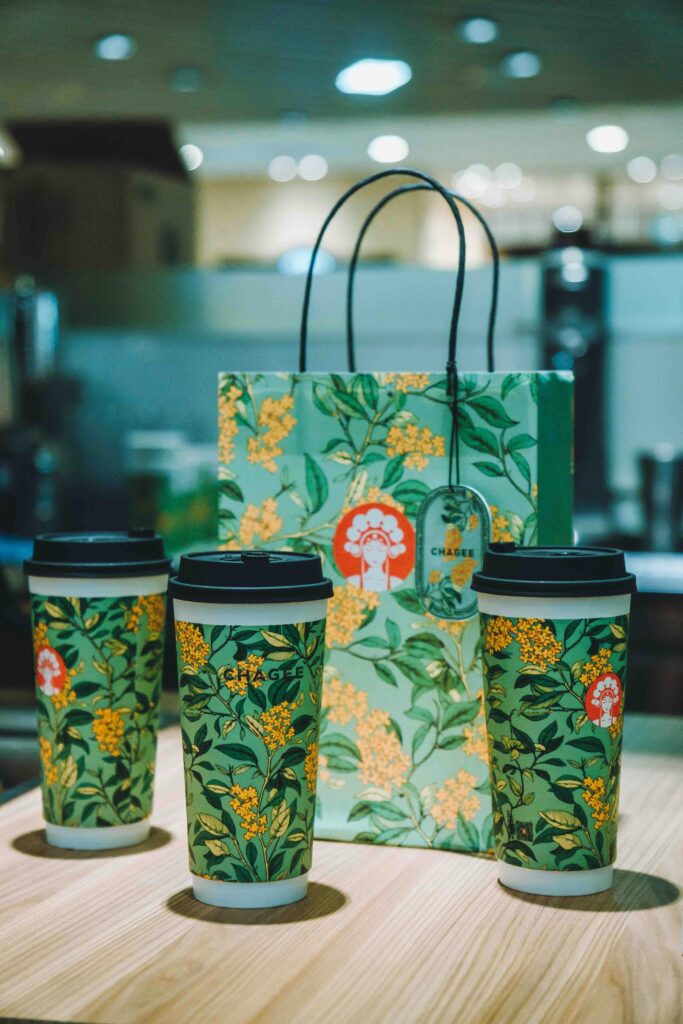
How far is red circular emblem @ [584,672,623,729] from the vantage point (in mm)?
730

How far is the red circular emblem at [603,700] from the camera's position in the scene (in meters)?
0.73

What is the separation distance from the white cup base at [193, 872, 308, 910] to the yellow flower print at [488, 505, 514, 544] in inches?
10.6

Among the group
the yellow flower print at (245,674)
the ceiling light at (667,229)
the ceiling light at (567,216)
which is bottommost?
the yellow flower print at (245,674)

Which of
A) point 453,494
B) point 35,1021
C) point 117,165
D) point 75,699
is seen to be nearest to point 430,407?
point 453,494

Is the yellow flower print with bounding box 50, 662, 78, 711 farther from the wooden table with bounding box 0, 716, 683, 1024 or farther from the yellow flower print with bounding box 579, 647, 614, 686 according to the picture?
the yellow flower print with bounding box 579, 647, 614, 686

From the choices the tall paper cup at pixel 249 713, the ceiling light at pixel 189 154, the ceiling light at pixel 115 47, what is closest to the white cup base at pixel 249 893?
the tall paper cup at pixel 249 713

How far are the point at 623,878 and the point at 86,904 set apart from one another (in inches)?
14.0

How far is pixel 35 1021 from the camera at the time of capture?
22.7 inches

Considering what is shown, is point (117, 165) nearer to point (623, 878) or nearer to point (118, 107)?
point (118, 107)

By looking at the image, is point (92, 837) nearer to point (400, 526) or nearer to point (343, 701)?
point (343, 701)

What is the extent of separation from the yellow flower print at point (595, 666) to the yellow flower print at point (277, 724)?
0.18 meters

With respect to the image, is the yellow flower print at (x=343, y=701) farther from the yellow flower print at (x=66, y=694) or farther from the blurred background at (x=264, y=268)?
the blurred background at (x=264, y=268)

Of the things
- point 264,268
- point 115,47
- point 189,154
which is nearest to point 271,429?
point 115,47

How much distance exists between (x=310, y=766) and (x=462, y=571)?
0.19 meters
